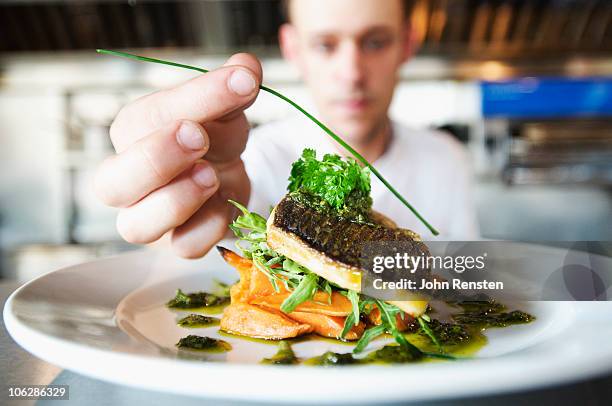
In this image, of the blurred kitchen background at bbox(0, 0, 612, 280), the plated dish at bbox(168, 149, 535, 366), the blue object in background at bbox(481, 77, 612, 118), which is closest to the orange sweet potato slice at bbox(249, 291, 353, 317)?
the plated dish at bbox(168, 149, 535, 366)

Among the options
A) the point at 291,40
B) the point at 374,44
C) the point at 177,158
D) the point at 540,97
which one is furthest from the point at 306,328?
the point at 540,97

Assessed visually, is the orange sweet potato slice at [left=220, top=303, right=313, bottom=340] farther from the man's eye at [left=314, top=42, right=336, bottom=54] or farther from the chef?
the man's eye at [left=314, top=42, right=336, bottom=54]

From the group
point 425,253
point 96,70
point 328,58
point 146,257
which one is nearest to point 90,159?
point 96,70

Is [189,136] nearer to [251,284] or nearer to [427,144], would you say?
[251,284]

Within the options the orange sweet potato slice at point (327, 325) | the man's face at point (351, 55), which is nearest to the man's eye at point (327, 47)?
the man's face at point (351, 55)

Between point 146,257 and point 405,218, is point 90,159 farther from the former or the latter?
point 146,257
